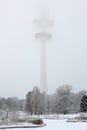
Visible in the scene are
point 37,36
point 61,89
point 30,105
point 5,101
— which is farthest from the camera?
point 37,36

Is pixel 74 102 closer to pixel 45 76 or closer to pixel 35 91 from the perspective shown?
pixel 35 91

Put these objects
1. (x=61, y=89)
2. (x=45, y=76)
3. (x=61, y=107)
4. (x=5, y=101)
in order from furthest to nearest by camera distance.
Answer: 1. (x=45, y=76)
2. (x=5, y=101)
3. (x=61, y=89)
4. (x=61, y=107)

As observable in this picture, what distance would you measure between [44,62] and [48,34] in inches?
732

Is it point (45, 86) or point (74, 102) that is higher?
point (45, 86)

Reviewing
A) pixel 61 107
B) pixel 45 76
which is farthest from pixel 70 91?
pixel 45 76

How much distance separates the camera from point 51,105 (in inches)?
3930

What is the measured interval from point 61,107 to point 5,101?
43692 millimetres

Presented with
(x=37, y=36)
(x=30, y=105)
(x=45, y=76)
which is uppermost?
(x=37, y=36)

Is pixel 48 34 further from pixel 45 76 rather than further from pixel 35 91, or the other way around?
pixel 35 91

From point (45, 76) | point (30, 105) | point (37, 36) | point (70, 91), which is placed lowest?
point (30, 105)

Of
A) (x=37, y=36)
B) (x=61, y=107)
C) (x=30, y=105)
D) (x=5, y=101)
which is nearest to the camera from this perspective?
(x=30, y=105)

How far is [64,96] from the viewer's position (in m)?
98.2

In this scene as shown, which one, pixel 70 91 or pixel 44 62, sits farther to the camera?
pixel 44 62

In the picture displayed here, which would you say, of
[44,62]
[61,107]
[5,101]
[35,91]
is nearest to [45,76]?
[44,62]
